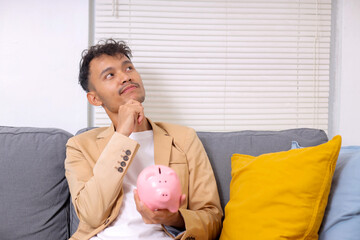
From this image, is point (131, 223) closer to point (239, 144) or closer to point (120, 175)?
point (120, 175)

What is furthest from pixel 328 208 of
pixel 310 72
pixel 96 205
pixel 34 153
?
pixel 34 153

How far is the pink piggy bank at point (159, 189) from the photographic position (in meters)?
1.09

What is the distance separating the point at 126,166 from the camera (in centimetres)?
136

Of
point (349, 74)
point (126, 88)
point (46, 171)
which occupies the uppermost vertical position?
point (349, 74)

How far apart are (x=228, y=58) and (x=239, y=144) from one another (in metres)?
0.65

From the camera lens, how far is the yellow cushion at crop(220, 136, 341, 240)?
1190 mm

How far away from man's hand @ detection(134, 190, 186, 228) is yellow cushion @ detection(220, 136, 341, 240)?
0.22 metres

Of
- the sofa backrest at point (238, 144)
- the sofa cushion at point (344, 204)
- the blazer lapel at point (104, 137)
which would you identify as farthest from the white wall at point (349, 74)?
the blazer lapel at point (104, 137)

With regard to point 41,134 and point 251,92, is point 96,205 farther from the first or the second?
point 251,92

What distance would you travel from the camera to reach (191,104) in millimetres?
2125

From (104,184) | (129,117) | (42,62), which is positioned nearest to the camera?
(104,184)

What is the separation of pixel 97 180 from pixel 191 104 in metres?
0.92

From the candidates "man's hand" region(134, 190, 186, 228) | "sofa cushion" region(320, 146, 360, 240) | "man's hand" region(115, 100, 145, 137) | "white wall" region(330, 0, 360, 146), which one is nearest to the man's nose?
"man's hand" region(115, 100, 145, 137)

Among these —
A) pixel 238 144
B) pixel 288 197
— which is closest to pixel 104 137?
pixel 238 144
